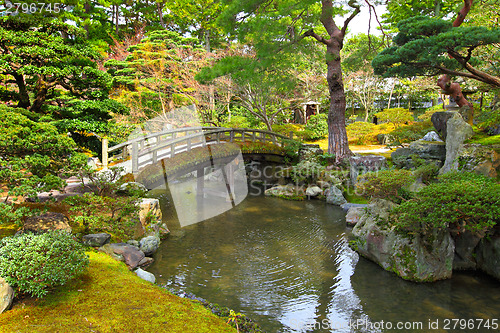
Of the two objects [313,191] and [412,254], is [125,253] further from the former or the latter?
[313,191]

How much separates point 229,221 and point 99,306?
7.33 metres

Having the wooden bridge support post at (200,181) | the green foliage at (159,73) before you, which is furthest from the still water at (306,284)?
the green foliage at (159,73)

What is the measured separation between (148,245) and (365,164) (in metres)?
10.1

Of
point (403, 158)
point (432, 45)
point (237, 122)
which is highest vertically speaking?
point (432, 45)

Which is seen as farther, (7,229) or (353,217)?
(353,217)

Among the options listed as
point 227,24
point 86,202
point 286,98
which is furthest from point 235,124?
point 86,202

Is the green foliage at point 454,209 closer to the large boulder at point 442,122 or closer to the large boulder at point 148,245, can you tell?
the large boulder at point 148,245

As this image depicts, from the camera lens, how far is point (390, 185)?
8688mm

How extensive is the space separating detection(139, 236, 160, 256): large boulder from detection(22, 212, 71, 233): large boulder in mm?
2211

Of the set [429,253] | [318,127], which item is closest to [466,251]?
[429,253]

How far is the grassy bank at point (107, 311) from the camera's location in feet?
14.2

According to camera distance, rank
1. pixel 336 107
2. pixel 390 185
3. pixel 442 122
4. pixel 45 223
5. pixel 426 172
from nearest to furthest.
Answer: pixel 45 223 < pixel 390 185 < pixel 426 172 < pixel 442 122 < pixel 336 107

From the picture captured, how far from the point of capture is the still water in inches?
233

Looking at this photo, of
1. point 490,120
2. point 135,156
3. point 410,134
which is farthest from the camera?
point 410,134
